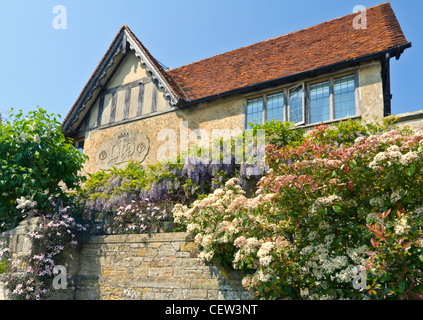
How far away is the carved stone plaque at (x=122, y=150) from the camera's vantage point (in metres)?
12.9

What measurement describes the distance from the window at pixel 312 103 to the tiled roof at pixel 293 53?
518 millimetres

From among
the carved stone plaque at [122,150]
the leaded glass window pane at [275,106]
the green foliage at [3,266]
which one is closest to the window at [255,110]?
the leaded glass window pane at [275,106]

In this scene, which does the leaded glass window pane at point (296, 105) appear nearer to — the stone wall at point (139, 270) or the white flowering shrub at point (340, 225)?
the white flowering shrub at point (340, 225)

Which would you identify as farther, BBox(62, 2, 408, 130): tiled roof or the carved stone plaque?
the carved stone plaque

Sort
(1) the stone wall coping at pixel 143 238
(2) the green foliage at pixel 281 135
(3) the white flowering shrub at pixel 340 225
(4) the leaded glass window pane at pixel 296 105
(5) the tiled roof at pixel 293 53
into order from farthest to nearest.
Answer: (4) the leaded glass window pane at pixel 296 105, (5) the tiled roof at pixel 293 53, (2) the green foliage at pixel 281 135, (1) the stone wall coping at pixel 143 238, (3) the white flowering shrub at pixel 340 225

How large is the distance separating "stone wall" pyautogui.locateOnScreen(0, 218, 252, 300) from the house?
4649 millimetres

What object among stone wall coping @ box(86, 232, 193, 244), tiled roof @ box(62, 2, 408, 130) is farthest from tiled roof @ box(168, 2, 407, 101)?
stone wall coping @ box(86, 232, 193, 244)

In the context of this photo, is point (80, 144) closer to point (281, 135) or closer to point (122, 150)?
point (122, 150)

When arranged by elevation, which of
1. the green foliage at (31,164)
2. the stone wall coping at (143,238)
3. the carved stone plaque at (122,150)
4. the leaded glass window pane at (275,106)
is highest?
the leaded glass window pane at (275,106)

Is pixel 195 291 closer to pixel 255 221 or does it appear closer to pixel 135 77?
pixel 255 221

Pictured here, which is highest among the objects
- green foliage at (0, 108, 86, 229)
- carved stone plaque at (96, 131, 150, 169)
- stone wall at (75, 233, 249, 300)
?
carved stone plaque at (96, 131, 150, 169)

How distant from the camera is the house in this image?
32.6ft

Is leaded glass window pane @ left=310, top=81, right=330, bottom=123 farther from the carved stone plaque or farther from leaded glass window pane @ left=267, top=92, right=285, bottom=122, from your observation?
the carved stone plaque

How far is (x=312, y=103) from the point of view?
1040 cm
